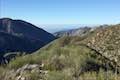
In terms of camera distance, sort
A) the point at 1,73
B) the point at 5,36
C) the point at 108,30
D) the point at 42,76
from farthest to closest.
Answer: the point at 5,36 < the point at 108,30 < the point at 1,73 < the point at 42,76

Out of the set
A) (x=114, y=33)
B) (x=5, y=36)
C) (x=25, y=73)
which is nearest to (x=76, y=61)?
(x=25, y=73)

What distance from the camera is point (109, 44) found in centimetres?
1934

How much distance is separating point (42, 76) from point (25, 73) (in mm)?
756

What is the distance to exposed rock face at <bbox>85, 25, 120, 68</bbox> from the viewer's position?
1714cm

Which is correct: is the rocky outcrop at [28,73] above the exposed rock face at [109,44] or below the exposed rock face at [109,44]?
below

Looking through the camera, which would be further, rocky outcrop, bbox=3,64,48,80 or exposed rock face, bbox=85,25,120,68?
exposed rock face, bbox=85,25,120,68

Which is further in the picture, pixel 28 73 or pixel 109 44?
pixel 109 44

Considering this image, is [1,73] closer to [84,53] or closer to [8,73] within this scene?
[8,73]

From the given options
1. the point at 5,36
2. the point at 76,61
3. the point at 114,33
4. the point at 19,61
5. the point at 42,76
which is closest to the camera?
the point at 42,76

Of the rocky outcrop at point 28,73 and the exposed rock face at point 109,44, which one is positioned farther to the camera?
the exposed rock face at point 109,44

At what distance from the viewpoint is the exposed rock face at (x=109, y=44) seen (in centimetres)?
1714

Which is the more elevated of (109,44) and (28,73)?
(109,44)

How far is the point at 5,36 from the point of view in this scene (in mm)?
147250

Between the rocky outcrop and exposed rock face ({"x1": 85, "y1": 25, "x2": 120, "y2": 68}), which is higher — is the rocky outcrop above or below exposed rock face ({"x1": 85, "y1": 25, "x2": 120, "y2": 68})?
below
